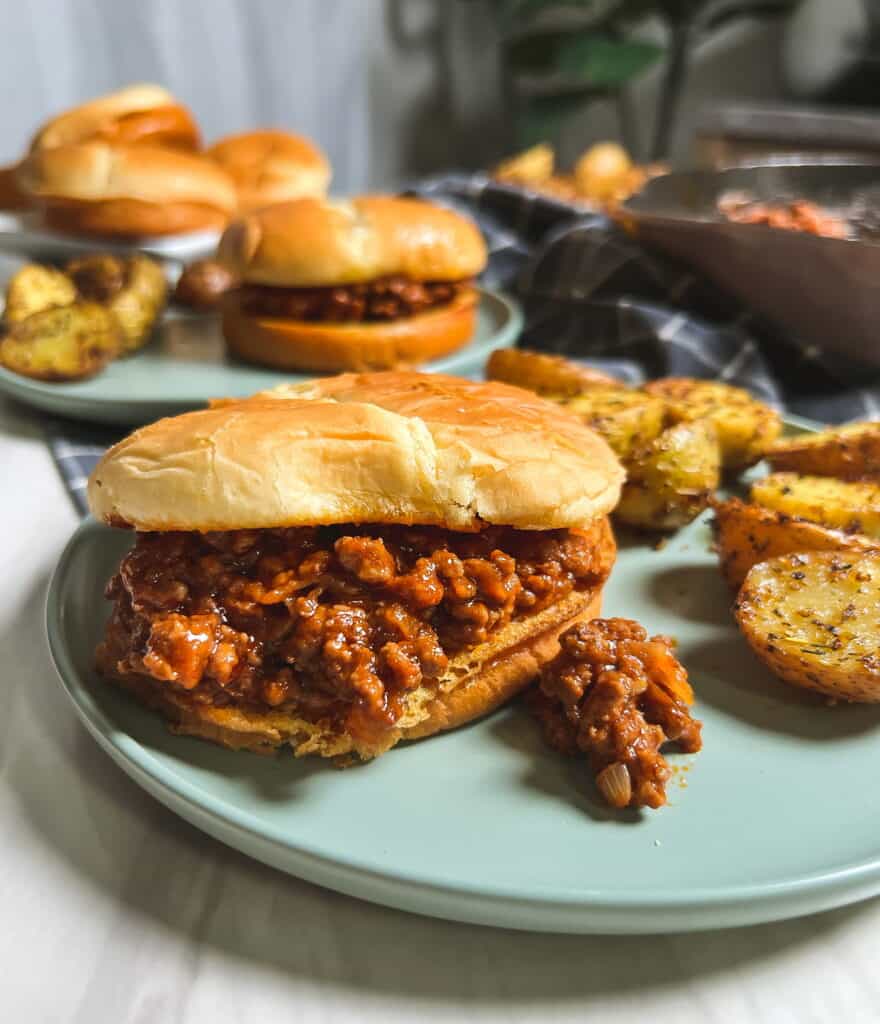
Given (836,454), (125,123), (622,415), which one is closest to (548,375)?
(622,415)

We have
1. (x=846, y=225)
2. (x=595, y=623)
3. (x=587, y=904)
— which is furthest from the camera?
(x=846, y=225)

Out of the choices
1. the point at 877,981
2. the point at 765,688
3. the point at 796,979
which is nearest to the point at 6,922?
the point at 796,979

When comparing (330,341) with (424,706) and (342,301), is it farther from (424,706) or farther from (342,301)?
(424,706)

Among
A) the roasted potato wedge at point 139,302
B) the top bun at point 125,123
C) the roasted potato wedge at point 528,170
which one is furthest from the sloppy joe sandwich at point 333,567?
the roasted potato wedge at point 528,170

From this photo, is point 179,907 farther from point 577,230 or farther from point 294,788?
point 577,230

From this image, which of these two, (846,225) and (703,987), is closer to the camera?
(703,987)

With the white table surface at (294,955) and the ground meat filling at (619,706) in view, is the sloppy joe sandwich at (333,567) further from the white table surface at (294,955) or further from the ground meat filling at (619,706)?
the white table surface at (294,955)

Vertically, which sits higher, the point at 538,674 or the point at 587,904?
the point at 587,904
